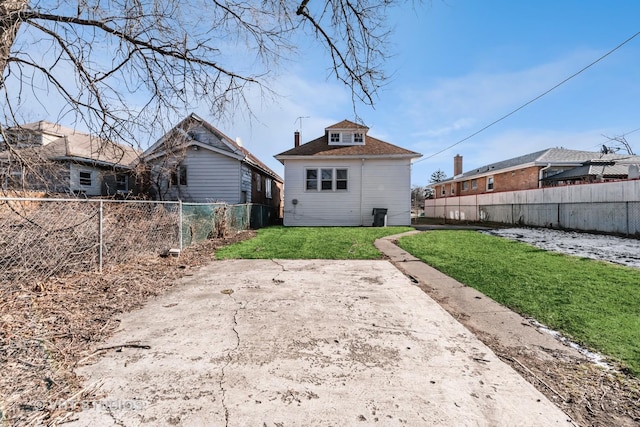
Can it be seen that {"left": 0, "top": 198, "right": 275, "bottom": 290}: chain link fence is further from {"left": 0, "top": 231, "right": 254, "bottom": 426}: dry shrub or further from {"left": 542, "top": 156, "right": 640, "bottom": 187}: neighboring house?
{"left": 542, "top": 156, "right": 640, "bottom": 187}: neighboring house

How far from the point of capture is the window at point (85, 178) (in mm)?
16875

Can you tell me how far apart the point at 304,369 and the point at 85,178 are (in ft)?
66.5

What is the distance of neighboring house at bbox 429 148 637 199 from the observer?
688 inches

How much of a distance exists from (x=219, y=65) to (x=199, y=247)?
5.54 meters

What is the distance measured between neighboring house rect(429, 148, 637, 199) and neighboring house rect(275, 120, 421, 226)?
11.2 m

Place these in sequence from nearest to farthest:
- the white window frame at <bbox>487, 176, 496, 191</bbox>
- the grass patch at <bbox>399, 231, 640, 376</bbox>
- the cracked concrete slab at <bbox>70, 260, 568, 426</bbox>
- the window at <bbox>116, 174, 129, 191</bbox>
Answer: the cracked concrete slab at <bbox>70, 260, 568, 426</bbox>, the grass patch at <bbox>399, 231, 640, 376</bbox>, the window at <bbox>116, 174, 129, 191</bbox>, the white window frame at <bbox>487, 176, 496, 191</bbox>

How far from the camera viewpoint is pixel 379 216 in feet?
49.5

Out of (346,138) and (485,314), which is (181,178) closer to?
(346,138)

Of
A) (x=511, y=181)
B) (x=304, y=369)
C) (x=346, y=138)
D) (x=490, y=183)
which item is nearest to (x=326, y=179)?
(x=346, y=138)

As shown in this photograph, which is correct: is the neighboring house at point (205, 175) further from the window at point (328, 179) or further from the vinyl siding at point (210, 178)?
the window at point (328, 179)

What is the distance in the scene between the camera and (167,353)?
268 cm

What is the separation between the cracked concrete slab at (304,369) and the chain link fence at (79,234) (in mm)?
1981

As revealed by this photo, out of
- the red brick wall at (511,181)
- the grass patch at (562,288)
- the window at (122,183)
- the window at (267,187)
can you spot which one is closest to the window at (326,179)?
the window at (267,187)

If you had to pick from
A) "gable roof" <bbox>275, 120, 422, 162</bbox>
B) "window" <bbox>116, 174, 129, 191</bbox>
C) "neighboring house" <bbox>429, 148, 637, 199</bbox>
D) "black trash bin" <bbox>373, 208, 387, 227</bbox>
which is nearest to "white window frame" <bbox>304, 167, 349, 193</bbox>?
"gable roof" <bbox>275, 120, 422, 162</bbox>
